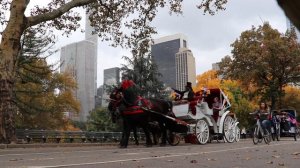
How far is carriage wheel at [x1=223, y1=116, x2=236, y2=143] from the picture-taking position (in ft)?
65.1

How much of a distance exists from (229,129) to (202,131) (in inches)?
93.4

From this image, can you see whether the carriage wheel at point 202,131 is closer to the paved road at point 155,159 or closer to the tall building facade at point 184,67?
the paved road at point 155,159

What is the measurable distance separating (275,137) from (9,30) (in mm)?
14404

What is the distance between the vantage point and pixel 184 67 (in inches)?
2124

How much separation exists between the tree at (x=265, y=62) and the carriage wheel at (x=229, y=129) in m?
21.0

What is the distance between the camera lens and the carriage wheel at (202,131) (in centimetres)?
1788

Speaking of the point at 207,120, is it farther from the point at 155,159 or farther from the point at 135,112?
the point at 155,159

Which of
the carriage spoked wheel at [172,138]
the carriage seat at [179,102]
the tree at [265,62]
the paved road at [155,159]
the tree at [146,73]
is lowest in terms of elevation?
the paved road at [155,159]

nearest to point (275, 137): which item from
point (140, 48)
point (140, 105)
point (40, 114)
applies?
point (140, 48)

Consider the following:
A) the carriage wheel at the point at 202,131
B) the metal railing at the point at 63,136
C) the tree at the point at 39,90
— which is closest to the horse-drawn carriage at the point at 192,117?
the carriage wheel at the point at 202,131

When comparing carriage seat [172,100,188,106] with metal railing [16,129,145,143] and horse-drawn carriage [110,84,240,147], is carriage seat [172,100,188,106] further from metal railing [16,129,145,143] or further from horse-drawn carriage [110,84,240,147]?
metal railing [16,129,145,143]

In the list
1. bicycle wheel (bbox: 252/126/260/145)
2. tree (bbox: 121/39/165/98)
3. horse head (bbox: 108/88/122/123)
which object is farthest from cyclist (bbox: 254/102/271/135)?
tree (bbox: 121/39/165/98)

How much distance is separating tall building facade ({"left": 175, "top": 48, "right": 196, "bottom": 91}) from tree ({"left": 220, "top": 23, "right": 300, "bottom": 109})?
6.17 metres

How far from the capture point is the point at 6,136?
16.8 metres
